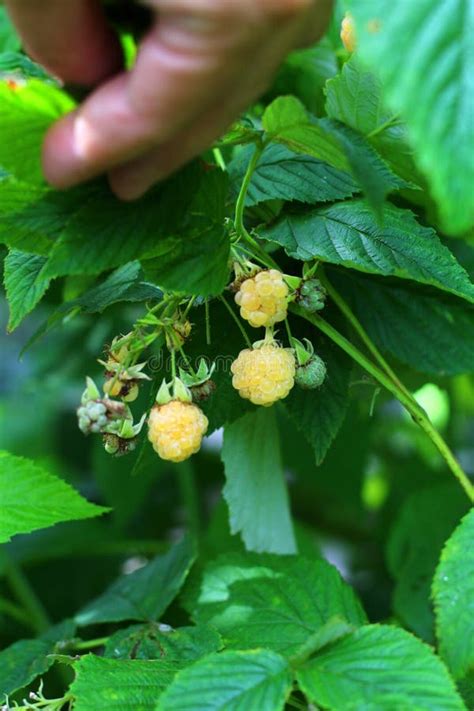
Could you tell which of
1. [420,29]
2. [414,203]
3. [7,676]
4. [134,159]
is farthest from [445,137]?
[7,676]

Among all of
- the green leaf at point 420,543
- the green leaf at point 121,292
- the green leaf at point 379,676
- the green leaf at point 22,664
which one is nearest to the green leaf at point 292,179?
the green leaf at point 121,292

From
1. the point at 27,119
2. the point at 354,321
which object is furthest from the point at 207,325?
the point at 27,119

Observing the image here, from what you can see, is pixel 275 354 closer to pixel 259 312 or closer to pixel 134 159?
pixel 259 312

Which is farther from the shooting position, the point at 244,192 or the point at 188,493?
the point at 188,493

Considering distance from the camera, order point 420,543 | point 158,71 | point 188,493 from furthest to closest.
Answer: point 188,493 → point 420,543 → point 158,71

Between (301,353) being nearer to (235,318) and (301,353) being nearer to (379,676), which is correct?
(235,318)

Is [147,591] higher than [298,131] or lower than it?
lower

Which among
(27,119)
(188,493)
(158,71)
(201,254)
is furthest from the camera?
(188,493)
